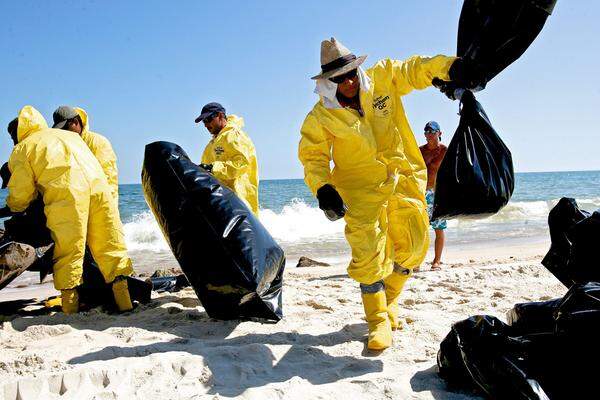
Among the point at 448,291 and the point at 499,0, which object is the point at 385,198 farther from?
the point at 448,291

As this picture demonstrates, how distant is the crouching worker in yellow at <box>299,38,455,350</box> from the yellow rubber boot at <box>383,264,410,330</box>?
0.26 feet

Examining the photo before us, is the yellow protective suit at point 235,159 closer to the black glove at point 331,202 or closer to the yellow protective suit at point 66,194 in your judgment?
the yellow protective suit at point 66,194

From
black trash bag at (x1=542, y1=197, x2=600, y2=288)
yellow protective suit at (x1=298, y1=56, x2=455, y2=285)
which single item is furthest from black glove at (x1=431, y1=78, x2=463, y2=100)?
black trash bag at (x1=542, y1=197, x2=600, y2=288)

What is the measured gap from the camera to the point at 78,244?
12.3 feet

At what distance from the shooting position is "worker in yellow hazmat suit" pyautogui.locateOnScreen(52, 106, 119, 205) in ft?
14.2

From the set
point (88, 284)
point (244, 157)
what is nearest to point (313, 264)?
point (244, 157)

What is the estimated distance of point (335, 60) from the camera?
2.80 m

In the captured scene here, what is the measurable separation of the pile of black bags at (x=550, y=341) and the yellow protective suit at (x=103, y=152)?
3545 mm

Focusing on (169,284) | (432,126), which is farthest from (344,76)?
(432,126)

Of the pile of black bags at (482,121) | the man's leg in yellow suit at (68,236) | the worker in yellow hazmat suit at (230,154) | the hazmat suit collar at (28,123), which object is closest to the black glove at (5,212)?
the man's leg in yellow suit at (68,236)

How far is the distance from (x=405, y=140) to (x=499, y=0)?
916 mm

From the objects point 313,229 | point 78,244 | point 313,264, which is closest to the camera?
point 78,244

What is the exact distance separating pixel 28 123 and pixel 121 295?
1430 mm

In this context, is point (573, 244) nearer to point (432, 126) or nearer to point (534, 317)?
point (534, 317)
